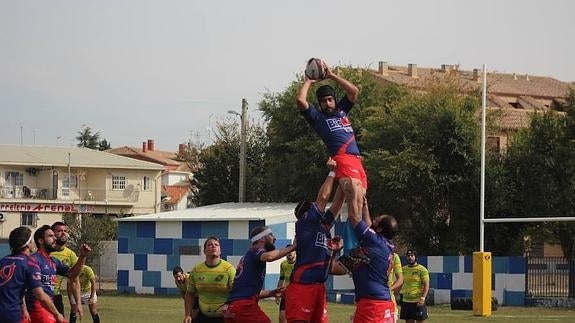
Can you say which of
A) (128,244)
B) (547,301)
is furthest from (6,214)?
(547,301)

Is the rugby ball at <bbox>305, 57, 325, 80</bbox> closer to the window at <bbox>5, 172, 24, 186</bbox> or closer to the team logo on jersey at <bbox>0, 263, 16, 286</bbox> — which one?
the team logo on jersey at <bbox>0, 263, 16, 286</bbox>

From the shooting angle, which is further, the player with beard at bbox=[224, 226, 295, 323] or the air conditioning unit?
the air conditioning unit

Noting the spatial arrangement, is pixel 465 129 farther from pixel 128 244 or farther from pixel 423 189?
pixel 128 244

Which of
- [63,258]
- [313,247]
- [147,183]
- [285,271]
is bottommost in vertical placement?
[285,271]

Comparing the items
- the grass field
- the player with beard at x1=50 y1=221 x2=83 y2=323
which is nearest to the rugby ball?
the player with beard at x1=50 y1=221 x2=83 y2=323

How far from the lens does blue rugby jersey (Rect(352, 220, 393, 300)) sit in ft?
44.1

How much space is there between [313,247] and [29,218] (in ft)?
262

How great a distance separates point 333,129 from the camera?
14562mm

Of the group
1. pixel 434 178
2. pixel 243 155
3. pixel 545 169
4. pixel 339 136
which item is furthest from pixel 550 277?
pixel 339 136

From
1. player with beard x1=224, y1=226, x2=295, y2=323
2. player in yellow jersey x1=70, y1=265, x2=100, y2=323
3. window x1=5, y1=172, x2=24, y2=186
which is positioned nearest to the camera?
player with beard x1=224, y1=226, x2=295, y2=323

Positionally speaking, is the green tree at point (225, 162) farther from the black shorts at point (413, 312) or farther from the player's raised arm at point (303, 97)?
the player's raised arm at point (303, 97)

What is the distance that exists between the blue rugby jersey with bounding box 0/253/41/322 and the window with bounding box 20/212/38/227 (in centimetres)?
7835

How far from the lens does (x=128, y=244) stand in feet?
176

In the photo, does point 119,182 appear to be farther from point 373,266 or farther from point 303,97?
point 373,266
